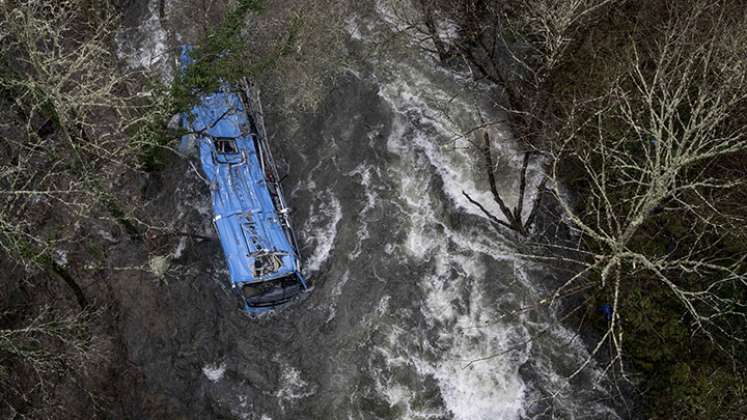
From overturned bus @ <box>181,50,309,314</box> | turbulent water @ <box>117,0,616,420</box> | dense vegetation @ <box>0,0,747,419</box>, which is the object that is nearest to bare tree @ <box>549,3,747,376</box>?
dense vegetation @ <box>0,0,747,419</box>

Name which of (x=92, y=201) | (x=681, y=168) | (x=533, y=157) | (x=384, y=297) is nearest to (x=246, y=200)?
(x=384, y=297)

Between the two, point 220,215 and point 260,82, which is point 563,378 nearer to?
point 220,215

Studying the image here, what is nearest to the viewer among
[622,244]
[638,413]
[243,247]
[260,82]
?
[622,244]

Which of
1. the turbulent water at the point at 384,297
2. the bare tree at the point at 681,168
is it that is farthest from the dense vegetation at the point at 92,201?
the bare tree at the point at 681,168

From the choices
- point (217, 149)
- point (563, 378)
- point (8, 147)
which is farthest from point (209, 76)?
point (563, 378)

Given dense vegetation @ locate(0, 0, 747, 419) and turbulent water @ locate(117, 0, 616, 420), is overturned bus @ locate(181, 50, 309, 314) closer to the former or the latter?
turbulent water @ locate(117, 0, 616, 420)

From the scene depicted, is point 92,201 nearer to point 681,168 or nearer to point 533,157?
point 533,157

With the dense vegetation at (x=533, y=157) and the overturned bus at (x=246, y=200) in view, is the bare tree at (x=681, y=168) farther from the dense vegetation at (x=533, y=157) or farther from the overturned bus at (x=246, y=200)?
the overturned bus at (x=246, y=200)
